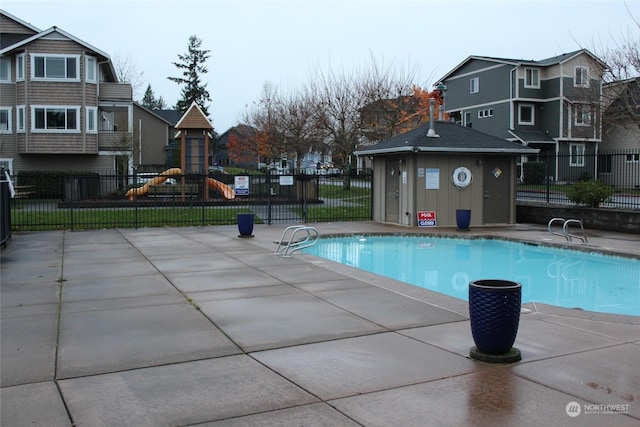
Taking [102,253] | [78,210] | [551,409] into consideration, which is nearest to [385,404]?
[551,409]

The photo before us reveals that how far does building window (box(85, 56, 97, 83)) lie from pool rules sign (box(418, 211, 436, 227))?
2611 centimetres

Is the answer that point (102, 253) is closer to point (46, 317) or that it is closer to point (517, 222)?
point (46, 317)

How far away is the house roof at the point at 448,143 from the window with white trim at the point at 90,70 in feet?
75.9

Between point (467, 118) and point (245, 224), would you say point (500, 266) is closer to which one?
point (245, 224)

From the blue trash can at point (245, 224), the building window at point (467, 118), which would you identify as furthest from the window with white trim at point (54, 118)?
the building window at point (467, 118)

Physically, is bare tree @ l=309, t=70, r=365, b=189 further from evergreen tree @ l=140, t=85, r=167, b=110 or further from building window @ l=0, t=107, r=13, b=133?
evergreen tree @ l=140, t=85, r=167, b=110

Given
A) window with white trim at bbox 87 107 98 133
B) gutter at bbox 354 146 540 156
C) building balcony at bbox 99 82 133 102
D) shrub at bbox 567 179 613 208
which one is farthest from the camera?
building balcony at bbox 99 82 133 102

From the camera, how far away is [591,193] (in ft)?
65.4

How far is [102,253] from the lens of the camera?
14242 mm

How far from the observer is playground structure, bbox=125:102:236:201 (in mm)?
31469

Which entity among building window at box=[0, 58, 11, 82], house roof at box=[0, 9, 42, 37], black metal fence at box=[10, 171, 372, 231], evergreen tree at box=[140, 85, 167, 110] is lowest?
black metal fence at box=[10, 171, 372, 231]

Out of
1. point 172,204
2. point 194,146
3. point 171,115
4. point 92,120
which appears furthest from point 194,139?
point 171,115

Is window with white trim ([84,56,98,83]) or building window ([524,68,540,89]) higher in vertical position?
building window ([524,68,540,89])

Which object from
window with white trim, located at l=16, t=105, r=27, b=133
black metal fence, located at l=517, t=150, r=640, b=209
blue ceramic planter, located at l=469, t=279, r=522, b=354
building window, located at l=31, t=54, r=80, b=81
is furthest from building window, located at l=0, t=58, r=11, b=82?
blue ceramic planter, located at l=469, t=279, r=522, b=354
